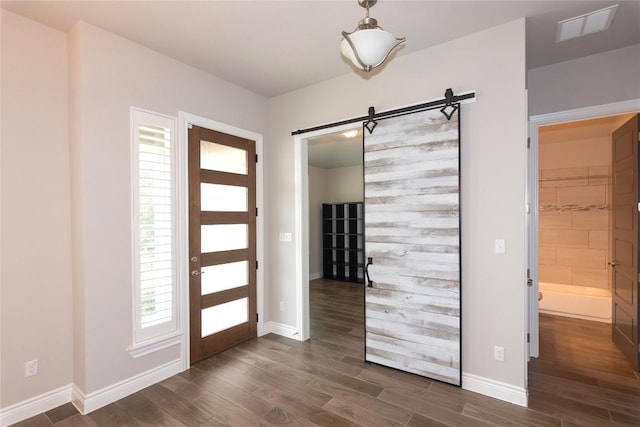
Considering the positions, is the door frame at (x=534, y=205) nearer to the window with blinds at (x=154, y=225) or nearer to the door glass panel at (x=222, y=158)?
the door glass panel at (x=222, y=158)

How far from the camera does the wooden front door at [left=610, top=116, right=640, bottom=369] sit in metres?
2.90

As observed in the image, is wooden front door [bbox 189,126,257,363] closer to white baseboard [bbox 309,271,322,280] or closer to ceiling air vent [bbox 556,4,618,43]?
ceiling air vent [bbox 556,4,618,43]

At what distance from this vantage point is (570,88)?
9.57 ft

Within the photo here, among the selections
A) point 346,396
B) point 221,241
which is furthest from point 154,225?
point 346,396

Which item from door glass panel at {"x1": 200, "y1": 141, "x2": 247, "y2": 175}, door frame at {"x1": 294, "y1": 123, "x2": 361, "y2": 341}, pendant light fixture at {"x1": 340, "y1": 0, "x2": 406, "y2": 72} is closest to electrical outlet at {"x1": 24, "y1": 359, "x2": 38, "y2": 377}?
door glass panel at {"x1": 200, "y1": 141, "x2": 247, "y2": 175}

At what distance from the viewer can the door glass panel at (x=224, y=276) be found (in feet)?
10.4

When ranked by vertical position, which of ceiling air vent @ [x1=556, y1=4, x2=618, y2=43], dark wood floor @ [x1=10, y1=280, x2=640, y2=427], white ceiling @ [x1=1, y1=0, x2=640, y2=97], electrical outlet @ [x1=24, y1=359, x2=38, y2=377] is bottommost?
dark wood floor @ [x1=10, y1=280, x2=640, y2=427]

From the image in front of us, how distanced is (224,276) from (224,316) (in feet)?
1.46

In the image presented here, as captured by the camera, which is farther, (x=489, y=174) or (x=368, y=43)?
(x=489, y=174)

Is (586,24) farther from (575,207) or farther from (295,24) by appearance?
(575,207)

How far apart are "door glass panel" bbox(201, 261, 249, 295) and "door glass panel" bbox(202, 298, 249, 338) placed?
0.19 metres

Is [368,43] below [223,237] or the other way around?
the other way around

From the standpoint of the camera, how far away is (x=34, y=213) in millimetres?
2275

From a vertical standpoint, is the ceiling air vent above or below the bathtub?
above
